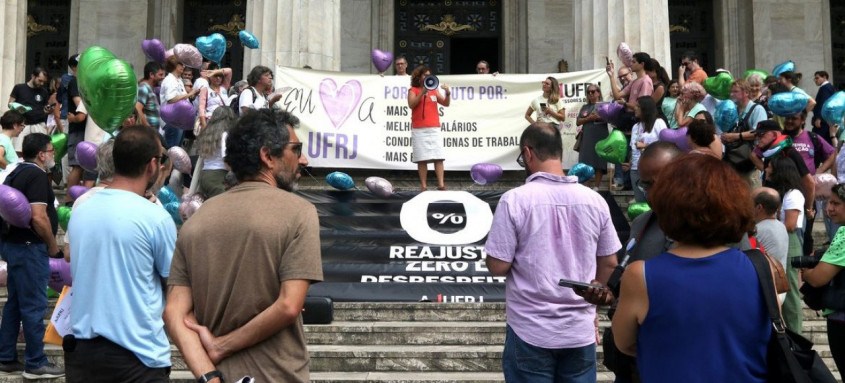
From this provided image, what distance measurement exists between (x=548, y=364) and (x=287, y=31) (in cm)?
997

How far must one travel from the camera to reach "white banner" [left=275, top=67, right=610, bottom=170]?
13.5 meters

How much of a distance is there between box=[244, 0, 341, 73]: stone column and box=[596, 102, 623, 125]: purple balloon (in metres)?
4.06

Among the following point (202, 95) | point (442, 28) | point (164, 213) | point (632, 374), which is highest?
point (442, 28)

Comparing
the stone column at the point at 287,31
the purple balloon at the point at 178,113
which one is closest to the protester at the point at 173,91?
the purple balloon at the point at 178,113

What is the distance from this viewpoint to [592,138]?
12609 millimetres

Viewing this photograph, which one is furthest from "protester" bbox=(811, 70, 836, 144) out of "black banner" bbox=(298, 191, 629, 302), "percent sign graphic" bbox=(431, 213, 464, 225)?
"percent sign graphic" bbox=(431, 213, 464, 225)

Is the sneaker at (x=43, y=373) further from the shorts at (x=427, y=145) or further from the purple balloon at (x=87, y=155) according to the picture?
the shorts at (x=427, y=145)

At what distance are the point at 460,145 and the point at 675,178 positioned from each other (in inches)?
427

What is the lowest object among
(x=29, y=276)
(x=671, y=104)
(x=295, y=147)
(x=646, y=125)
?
(x=29, y=276)

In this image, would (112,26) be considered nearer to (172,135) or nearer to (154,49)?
(154,49)

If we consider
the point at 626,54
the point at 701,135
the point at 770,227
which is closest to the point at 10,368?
the point at 701,135

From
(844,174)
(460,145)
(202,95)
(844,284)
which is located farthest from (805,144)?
(202,95)

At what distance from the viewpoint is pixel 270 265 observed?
3346mm

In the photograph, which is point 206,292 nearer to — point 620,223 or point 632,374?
point 632,374
